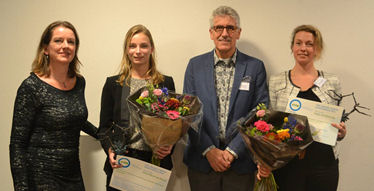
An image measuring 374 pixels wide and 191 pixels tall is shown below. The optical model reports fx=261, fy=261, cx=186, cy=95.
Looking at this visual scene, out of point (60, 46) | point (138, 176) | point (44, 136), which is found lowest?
point (138, 176)

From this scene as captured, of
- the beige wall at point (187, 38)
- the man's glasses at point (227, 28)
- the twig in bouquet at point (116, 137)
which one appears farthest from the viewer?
the beige wall at point (187, 38)

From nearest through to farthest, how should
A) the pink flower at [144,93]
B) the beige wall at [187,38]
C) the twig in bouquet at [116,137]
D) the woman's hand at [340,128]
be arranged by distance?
the pink flower at [144,93] < the woman's hand at [340,128] < the twig in bouquet at [116,137] < the beige wall at [187,38]

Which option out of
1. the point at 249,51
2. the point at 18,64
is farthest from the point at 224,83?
the point at 18,64

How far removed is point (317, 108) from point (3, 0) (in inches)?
114

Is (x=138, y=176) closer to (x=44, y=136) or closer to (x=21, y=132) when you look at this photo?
(x=44, y=136)

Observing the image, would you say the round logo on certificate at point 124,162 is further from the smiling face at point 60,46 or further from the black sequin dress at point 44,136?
the smiling face at point 60,46

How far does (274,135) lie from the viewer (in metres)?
1.46

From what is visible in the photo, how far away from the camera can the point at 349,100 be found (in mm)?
2387

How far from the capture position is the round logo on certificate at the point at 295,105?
1713mm

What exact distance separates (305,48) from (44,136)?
1.90 m

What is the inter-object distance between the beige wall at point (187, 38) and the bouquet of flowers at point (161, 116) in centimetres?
91

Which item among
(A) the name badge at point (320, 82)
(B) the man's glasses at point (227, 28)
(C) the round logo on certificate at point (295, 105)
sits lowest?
(C) the round logo on certificate at point (295, 105)

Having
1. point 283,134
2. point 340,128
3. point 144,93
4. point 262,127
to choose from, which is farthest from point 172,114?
point 340,128

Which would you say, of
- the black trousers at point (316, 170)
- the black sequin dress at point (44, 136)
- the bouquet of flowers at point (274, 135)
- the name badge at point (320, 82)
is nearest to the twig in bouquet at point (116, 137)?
the black sequin dress at point (44, 136)
